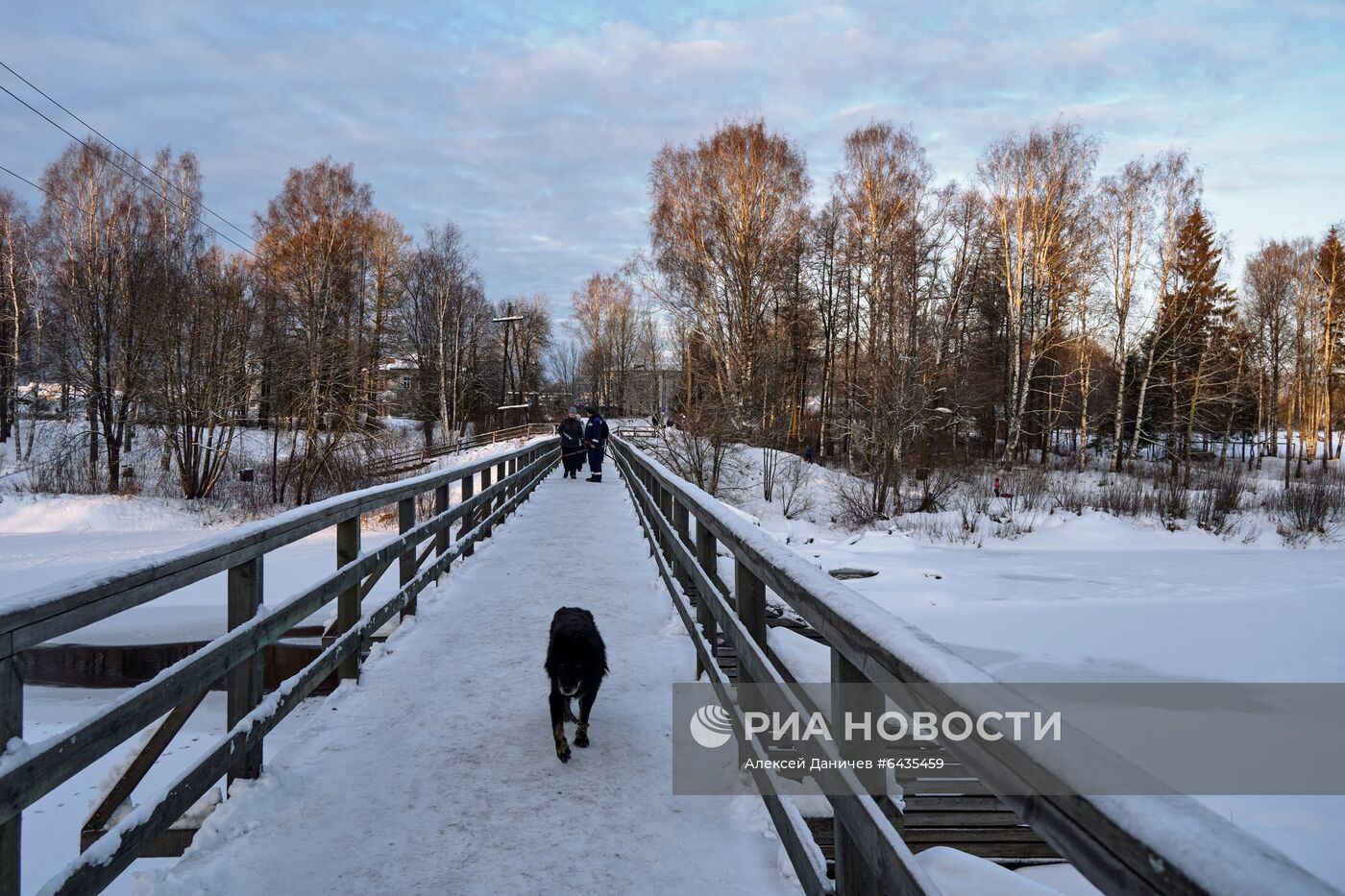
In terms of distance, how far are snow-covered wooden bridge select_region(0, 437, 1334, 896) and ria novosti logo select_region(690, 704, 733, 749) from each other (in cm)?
19

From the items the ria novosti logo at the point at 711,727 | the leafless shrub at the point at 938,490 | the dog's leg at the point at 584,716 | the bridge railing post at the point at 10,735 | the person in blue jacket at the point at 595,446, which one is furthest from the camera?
the leafless shrub at the point at 938,490

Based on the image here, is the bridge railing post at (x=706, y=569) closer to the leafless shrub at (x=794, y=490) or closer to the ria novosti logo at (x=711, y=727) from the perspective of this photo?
the ria novosti logo at (x=711, y=727)

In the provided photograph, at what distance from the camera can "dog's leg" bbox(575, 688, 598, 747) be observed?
356 cm

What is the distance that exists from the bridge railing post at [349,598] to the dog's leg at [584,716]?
61.3 inches

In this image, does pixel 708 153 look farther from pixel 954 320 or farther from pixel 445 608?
pixel 445 608

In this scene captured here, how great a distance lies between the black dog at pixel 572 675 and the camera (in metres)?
3.48

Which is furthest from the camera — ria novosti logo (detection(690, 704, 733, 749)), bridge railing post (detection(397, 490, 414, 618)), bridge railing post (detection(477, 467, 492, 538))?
bridge railing post (detection(477, 467, 492, 538))

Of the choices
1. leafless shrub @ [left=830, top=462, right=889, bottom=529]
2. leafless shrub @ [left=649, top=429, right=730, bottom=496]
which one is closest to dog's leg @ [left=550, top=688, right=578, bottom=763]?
leafless shrub @ [left=649, top=429, right=730, bottom=496]

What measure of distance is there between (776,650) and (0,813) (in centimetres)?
237

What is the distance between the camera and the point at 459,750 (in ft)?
11.6

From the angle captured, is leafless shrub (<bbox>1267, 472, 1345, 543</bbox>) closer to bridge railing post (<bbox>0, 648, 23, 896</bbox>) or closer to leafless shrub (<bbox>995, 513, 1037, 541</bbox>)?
leafless shrub (<bbox>995, 513, 1037, 541</bbox>)

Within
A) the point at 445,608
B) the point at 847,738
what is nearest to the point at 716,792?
Result: the point at 847,738

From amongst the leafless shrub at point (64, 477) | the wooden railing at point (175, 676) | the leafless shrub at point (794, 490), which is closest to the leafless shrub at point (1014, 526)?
the leafless shrub at point (794, 490)

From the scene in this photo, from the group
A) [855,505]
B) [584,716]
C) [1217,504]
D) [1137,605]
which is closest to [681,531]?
[584,716]
